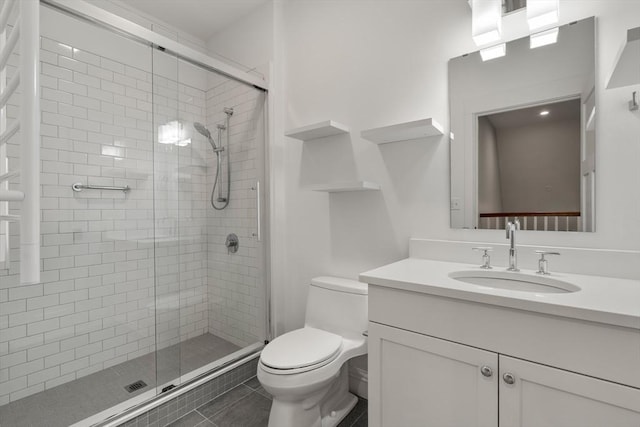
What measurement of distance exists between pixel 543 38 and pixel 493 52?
0.64 feet

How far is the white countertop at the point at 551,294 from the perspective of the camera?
829 mm

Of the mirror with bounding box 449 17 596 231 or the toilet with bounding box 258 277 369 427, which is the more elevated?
the mirror with bounding box 449 17 596 231

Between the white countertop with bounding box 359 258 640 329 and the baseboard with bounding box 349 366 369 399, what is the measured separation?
869mm

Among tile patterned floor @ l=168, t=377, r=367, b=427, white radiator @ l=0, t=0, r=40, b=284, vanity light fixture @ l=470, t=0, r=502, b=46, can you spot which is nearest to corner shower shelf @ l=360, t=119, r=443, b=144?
vanity light fixture @ l=470, t=0, r=502, b=46

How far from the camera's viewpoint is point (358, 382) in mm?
1896

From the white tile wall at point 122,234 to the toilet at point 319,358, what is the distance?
0.70m

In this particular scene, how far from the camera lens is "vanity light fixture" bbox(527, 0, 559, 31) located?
1320mm

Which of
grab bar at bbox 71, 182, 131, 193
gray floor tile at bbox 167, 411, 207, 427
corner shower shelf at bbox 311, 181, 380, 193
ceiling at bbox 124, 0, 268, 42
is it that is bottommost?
gray floor tile at bbox 167, 411, 207, 427

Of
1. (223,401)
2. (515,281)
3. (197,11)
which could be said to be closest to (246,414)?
(223,401)

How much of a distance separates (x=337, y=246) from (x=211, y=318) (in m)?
1.04

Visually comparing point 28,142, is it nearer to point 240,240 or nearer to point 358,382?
point 240,240

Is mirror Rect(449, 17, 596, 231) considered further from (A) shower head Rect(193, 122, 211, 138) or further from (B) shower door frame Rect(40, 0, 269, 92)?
(A) shower head Rect(193, 122, 211, 138)

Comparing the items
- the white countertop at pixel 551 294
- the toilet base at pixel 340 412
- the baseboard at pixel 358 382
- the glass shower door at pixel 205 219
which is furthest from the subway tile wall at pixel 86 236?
the white countertop at pixel 551 294

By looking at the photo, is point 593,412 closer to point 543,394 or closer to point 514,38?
point 543,394
